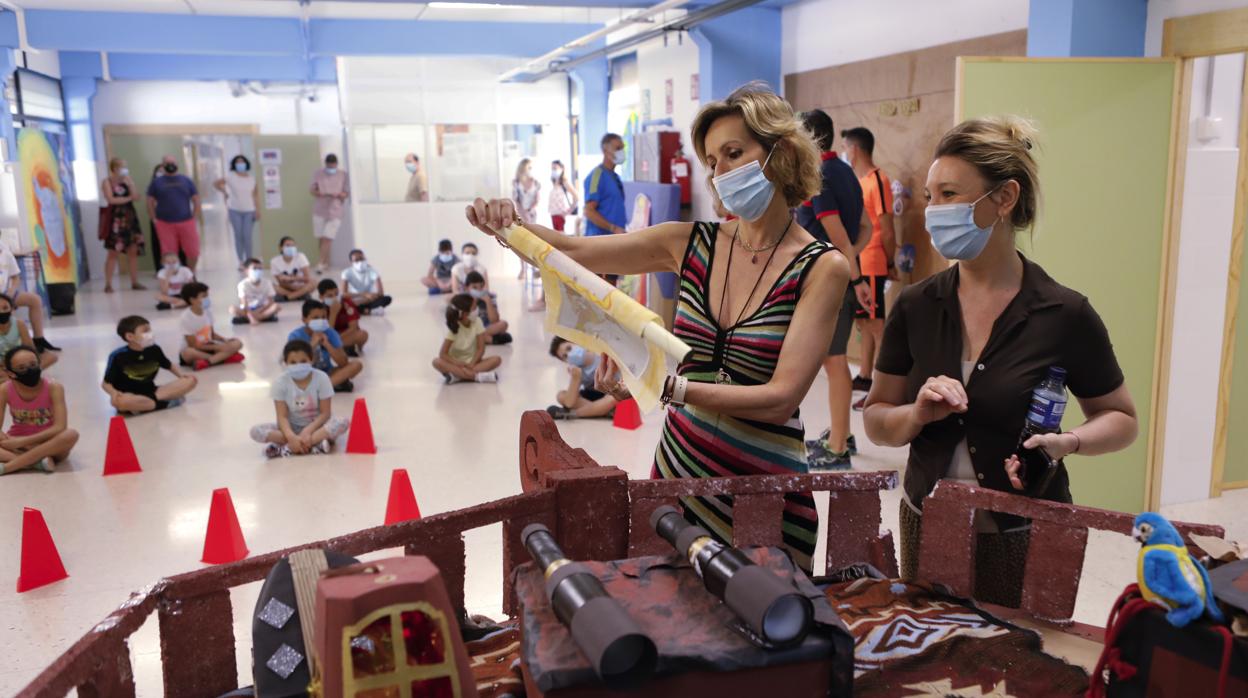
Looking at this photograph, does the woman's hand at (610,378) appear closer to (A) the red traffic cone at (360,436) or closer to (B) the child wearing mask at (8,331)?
(A) the red traffic cone at (360,436)

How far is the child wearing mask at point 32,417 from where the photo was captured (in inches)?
219

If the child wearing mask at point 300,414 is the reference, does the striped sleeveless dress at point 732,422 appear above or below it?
above

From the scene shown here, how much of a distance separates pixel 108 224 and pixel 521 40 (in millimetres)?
6684

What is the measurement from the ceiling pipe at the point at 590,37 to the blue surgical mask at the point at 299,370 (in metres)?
5.21

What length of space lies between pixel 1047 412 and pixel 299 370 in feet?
16.8

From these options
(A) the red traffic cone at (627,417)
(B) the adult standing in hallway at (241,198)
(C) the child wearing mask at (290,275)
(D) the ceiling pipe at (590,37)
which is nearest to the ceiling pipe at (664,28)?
(D) the ceiling pipe at (590,37)

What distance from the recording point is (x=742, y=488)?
167cm

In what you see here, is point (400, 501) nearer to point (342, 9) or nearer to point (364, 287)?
point (364, 287)

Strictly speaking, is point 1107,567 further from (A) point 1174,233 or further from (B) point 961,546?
(B) point 961,546

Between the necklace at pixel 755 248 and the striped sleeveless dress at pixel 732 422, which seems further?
the necklace at pixel 755 248

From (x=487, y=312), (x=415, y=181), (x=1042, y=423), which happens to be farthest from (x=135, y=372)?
(x=415, y=181)

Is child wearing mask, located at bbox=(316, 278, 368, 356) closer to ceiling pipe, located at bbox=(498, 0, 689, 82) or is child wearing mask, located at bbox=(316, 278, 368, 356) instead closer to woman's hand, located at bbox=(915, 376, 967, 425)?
ceiling pipe, located at bbox=(498, 0, 689, 82)

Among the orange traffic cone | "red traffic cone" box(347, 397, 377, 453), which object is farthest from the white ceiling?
the orange traffic cone

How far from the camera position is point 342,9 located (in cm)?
1249
